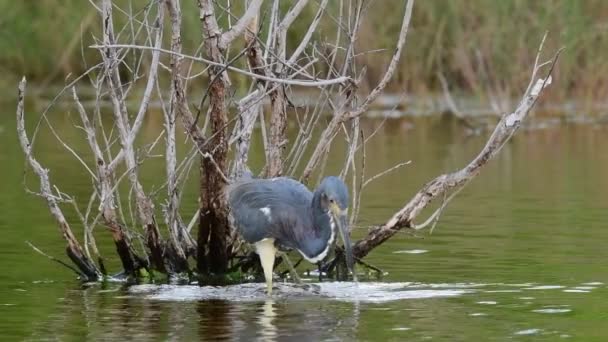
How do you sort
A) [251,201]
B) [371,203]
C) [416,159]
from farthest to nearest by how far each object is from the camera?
1. [416,159]
2. [371,203]
3. [251,201]

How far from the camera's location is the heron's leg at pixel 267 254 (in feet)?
28.2

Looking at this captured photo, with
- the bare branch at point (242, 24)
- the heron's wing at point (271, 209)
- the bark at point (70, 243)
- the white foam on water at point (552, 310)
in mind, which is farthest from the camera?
the bark at point (70, 243)

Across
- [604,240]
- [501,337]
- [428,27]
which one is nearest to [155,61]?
[501,337]

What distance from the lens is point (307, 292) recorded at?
8.78 m

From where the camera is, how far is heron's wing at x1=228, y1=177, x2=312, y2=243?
8453 mm

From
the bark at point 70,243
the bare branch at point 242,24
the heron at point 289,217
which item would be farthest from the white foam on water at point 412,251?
the bare branch at point 242,24

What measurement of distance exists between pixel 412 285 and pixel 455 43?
13.8 metres

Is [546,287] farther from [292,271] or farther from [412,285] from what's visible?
[292,271]

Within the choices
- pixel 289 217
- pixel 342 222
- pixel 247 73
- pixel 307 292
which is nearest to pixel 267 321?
pixel 342 222

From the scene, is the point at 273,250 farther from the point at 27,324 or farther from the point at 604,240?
the point at 604,240

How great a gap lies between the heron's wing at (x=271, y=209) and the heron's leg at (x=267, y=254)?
0.21ft

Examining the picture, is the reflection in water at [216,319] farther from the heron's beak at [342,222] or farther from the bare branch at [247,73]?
the bare branch at [247,73]

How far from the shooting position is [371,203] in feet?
43.6

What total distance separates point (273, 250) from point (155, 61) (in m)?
1.17
